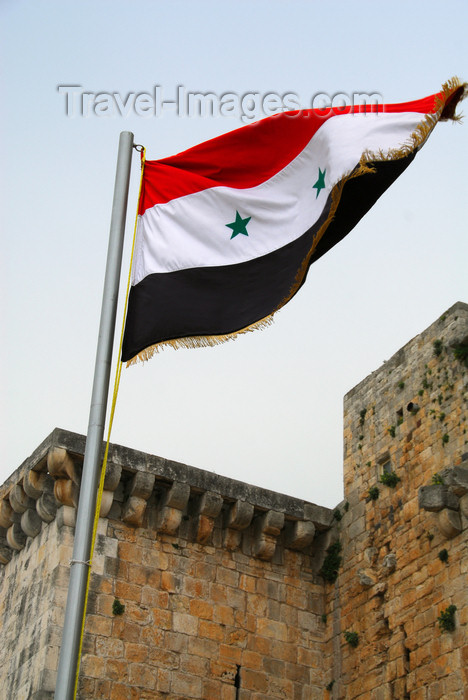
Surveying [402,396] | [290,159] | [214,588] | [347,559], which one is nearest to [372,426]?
[402,396]

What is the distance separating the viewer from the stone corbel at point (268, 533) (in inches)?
496

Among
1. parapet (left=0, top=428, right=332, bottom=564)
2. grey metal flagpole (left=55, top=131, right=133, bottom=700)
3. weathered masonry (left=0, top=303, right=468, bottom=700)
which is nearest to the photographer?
grey metal flagpole (left=55, top=131, right=133, bottom=700)

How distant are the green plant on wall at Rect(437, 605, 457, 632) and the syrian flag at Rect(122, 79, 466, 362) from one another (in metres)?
4.41

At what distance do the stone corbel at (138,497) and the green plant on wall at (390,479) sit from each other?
9.08ft

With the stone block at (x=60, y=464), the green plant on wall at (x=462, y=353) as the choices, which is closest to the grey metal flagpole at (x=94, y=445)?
the stone block at (x=60, y=464)

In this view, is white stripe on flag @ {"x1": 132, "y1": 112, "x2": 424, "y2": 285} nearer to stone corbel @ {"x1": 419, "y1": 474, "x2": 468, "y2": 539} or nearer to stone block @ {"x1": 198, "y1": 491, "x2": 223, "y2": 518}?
stone corbel @ {"x1": 419, "y1": 474, "x2": 468, "y2": 539}

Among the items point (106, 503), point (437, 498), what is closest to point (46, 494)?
point (106, 503)

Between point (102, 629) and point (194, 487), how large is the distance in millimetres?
2060

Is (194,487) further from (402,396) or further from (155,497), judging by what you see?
(402,396)

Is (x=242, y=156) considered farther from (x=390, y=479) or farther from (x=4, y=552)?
(x=4, y=552)

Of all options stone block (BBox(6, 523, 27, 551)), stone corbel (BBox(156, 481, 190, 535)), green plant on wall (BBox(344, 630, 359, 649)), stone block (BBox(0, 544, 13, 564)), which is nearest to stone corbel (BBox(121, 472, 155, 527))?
stone corbel (BBox(156, 481, 190, 535))

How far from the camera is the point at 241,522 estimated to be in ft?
40.8

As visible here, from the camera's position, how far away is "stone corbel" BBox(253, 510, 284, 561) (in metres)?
12.6

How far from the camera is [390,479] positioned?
471 inches
